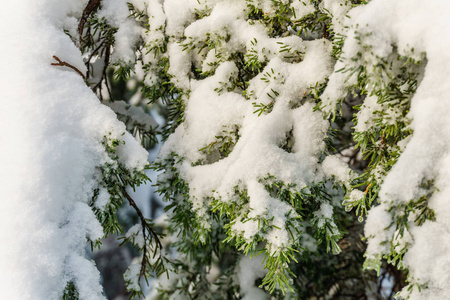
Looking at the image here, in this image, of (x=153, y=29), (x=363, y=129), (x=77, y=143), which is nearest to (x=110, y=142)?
Result: (x=77, y=143)

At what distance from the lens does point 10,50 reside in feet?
4.33

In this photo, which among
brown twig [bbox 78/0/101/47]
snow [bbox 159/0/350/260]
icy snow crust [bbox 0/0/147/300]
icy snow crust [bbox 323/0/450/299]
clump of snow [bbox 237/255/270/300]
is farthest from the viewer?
clump of snow [bbox 237/255/270/300]

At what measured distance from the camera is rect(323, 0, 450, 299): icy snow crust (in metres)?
0.95

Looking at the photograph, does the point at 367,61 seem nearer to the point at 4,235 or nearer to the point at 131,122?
the point at 4,235

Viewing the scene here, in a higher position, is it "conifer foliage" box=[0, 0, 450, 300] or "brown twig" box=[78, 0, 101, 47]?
"brown twig" box=[78, 0, 101, 47]

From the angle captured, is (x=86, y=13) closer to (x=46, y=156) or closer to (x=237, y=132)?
(x=46, y=156)

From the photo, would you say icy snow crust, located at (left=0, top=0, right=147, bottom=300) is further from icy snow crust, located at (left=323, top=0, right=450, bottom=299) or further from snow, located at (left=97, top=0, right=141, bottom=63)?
icy snow crust, located at (left=323, top=0, right=450, bottom=299)

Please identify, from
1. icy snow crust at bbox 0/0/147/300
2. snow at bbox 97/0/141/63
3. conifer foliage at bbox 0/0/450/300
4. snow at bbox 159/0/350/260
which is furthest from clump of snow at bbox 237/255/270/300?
snow at bbox 97/0/141/63

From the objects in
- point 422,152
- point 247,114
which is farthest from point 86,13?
point 422,152

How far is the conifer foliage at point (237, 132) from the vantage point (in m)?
0.98

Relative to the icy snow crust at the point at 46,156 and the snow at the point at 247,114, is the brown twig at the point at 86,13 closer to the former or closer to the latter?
the icy snow crust at the point at 46,156

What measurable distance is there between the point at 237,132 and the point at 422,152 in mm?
686

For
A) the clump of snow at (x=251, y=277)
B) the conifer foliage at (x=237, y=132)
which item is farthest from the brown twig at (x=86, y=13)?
the clump of snow at (x=251, y=277)

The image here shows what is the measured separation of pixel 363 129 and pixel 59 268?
1.08m
